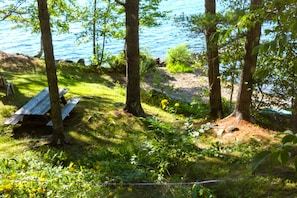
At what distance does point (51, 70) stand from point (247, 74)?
379cm

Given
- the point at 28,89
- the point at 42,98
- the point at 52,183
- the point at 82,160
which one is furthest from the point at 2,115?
the point at 52,183

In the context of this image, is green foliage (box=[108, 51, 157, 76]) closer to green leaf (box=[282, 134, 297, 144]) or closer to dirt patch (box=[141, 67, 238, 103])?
dirt patch (box=[141, 67, 238, 103])

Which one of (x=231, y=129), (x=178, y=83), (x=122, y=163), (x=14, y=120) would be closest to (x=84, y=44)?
(x=178, y=83)

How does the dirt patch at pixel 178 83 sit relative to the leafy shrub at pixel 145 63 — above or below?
below

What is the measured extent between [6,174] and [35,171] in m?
0.34

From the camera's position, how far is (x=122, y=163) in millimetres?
4539

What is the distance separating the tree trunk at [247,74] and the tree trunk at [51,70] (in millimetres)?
3563

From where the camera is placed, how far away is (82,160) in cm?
478

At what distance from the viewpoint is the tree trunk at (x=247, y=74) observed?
20.5ft

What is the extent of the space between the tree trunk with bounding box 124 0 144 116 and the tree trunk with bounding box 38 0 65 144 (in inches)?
82.0

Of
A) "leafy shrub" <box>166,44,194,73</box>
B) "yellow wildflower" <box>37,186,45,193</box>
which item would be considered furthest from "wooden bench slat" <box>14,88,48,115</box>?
"leafy shrub" <box>166,44,194,73</box>

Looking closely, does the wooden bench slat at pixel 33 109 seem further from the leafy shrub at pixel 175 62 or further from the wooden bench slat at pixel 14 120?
the leafy shrub at pixel 175 62

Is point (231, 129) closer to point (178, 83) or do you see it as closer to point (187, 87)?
point (187, 87)

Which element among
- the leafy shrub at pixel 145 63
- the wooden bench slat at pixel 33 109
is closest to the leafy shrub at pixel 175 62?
the leafy shrub at pixel 145 63
